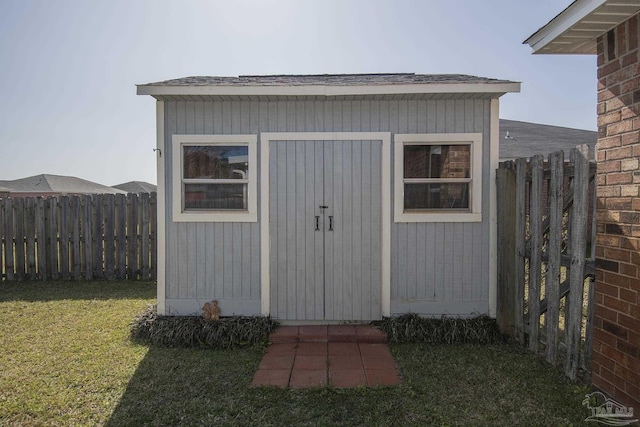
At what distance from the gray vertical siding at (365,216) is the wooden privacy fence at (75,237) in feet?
9.24

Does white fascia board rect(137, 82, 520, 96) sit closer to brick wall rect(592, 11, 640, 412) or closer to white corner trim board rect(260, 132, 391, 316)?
white corner trim board rect(260, 132, 391, 316)

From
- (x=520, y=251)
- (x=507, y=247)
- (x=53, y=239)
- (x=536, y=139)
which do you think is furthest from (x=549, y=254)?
(x=536, y=139)

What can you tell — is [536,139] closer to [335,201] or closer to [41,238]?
[335,201]

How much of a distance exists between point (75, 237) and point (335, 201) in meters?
5.06

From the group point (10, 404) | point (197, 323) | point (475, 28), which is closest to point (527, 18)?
point (475, 28)

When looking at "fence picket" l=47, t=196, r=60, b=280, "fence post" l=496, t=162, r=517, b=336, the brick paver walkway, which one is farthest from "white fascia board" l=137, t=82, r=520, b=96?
"fence picket" l=47, t=196, r=60, b=280

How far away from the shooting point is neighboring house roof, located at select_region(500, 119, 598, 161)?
9586mm

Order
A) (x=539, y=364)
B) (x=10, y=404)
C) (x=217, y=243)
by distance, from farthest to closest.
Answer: (x=217, y=243), (x=539, y=364), (x=10, y=404)

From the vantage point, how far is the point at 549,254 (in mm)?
3109

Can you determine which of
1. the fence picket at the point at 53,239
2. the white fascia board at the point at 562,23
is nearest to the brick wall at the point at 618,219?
the white fascia board at the point at 562,23

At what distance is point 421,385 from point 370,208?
73.8 inches

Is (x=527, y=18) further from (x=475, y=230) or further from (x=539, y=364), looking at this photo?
(x=539, y=364)

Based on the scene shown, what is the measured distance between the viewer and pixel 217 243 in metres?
4.18

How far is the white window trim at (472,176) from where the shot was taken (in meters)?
4.06
